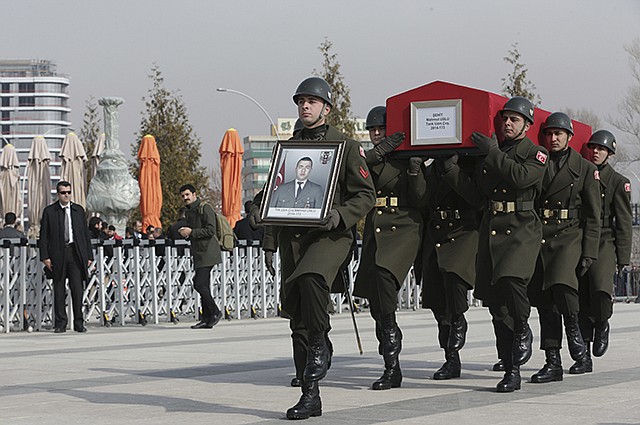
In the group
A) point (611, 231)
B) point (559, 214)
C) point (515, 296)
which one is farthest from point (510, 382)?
point (611, 231)

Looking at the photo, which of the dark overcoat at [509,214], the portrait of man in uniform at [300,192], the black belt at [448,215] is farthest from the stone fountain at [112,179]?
the portrait of man in uniform at [300,192]

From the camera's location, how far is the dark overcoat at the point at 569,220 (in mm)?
10578

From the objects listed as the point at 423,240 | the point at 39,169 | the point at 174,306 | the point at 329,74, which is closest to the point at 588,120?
the point at 329,74

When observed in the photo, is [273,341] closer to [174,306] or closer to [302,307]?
[174,306]

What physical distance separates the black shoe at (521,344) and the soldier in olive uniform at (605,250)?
69.2 inches

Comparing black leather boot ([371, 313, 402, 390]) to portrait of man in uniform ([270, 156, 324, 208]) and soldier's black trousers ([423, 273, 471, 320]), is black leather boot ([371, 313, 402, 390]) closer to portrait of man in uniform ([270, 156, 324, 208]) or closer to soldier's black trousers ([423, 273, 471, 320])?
soldier's black trousers ([423, 273, 471, 320])

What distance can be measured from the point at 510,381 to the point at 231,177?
19.1 m

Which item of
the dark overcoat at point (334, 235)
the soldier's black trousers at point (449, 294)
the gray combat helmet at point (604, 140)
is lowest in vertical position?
the soldier's black trousers at point (449, 294)

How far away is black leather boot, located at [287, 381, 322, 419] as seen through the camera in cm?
788

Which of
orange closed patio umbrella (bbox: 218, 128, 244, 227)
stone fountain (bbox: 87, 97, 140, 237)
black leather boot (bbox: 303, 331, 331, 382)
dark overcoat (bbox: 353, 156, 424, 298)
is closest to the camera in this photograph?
black leather boot (bbox: 303, 331, 331, 382)

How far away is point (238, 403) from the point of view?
8.88 metres

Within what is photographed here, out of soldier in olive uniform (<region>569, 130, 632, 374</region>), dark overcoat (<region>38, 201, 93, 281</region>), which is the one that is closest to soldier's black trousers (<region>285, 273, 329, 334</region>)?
soldier in olive uniform (<region>569, 130, 632, 374</region>)

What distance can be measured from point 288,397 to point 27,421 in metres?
2.02

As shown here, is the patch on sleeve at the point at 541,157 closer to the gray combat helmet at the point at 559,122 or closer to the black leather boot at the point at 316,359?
the gray combat helmet at the point at 559,122
